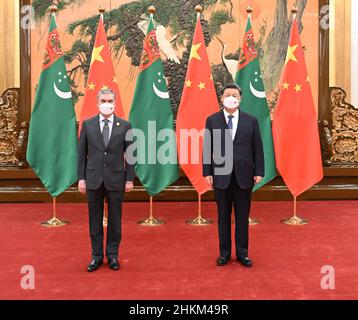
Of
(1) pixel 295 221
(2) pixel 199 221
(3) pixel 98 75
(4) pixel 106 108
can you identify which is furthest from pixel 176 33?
(4) pixel 106 108

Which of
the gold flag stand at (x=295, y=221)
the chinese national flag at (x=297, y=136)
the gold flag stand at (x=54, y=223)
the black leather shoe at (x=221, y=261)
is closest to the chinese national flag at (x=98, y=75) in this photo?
the gold flag stand at (x=54, y=223)

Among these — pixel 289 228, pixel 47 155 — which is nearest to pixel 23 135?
pixel 47 155

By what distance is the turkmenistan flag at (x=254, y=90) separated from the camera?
601 centimetres

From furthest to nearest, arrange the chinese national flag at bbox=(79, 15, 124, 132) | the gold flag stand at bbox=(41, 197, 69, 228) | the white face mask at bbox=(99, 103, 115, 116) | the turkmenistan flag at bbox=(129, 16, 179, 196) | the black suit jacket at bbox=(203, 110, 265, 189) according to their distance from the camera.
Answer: the turkmenistan flag at bbox=(129, 16, 179, 196) < the chinese national flag at bbox=(79, 15, 124, 132) < the gold flag stand at bbox=(41, 197, 69, 228) < the black suit jacket at bbox=(203, 110, 265, 189) < the white face mask at bbox=(99, 103, 115, 116)

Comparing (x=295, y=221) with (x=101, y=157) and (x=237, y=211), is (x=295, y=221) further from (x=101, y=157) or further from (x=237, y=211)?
(x=101, y=157)

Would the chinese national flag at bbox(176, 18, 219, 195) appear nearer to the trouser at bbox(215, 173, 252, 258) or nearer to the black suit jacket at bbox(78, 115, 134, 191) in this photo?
the trouser at bbox(215, 173, 252, 258)

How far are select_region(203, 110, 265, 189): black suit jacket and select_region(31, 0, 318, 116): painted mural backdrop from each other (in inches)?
155

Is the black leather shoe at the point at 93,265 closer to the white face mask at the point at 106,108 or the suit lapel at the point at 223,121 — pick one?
the white face mask at the point at 106,108

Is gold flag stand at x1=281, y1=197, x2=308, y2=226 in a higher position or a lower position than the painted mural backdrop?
lower

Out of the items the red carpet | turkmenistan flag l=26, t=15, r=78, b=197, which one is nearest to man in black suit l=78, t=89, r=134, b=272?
the red carpet

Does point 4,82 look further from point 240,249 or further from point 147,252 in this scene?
point 240,249

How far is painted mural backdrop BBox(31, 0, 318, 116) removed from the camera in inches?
306

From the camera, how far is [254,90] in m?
6.02

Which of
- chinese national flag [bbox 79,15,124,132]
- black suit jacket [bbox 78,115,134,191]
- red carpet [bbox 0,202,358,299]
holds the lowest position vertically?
red carpet [bbox 0,202,358,299]
